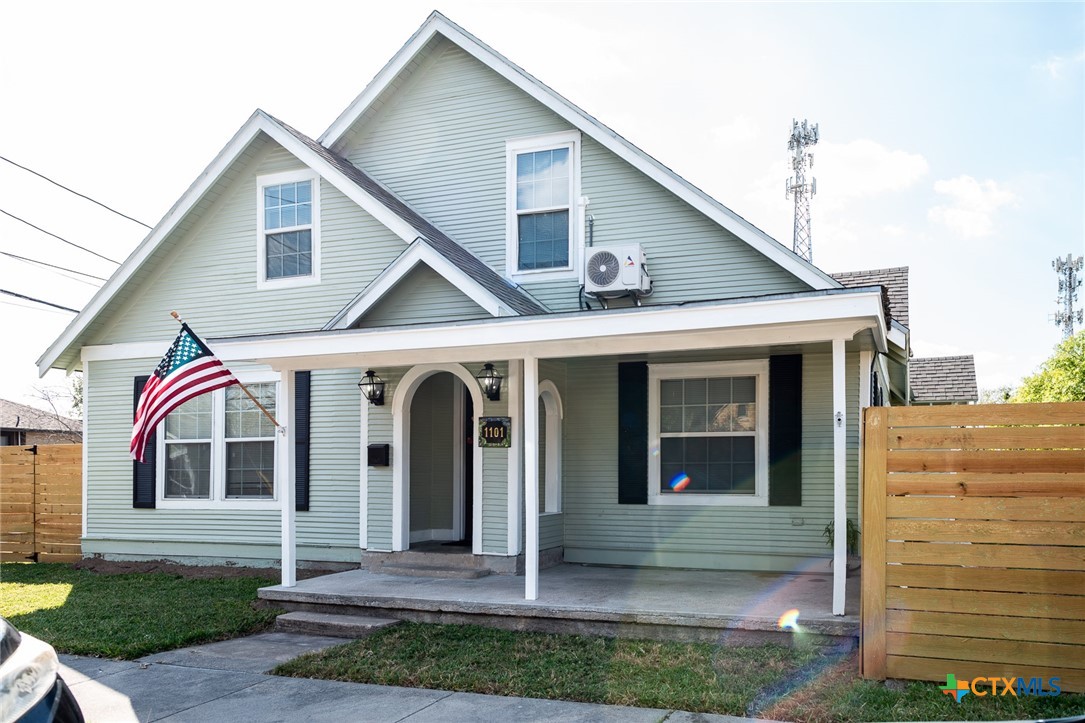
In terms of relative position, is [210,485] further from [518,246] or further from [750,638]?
Answer: [750,638]

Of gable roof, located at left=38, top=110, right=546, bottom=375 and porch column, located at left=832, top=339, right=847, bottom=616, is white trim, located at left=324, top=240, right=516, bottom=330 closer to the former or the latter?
gable roof, located at left=38, top=110, right=546, bottom=375

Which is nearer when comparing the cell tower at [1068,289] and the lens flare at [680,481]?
the lens flare at [680,481]

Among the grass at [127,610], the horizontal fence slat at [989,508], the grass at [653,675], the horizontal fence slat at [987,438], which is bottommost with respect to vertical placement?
the grass at [127,610]

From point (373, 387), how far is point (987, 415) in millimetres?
6483

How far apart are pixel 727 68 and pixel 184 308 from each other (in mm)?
7364

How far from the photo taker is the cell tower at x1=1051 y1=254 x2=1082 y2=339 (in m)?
51.2

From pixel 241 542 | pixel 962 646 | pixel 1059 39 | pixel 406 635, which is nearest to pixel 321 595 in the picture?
pixel 406 635

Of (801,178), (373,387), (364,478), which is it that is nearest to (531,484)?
(373,387)

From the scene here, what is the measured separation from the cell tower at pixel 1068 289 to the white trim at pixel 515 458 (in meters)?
52.2

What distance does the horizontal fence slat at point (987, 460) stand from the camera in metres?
5.16

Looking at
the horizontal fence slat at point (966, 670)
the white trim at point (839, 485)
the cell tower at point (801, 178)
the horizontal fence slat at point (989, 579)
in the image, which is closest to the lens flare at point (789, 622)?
the white trim at point (839, 485)

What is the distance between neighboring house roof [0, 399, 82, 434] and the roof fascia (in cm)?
2032

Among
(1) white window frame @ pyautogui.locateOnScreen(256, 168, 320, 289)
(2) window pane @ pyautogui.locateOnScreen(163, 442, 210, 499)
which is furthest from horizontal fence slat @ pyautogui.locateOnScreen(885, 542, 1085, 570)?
(2) window pane @ pyautogui.locateOnScreen(163, 442, 210, 499)

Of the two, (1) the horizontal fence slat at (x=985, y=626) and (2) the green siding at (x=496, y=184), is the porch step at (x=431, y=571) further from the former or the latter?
(1) the horizontal fence slat at (x=985, y=626)
